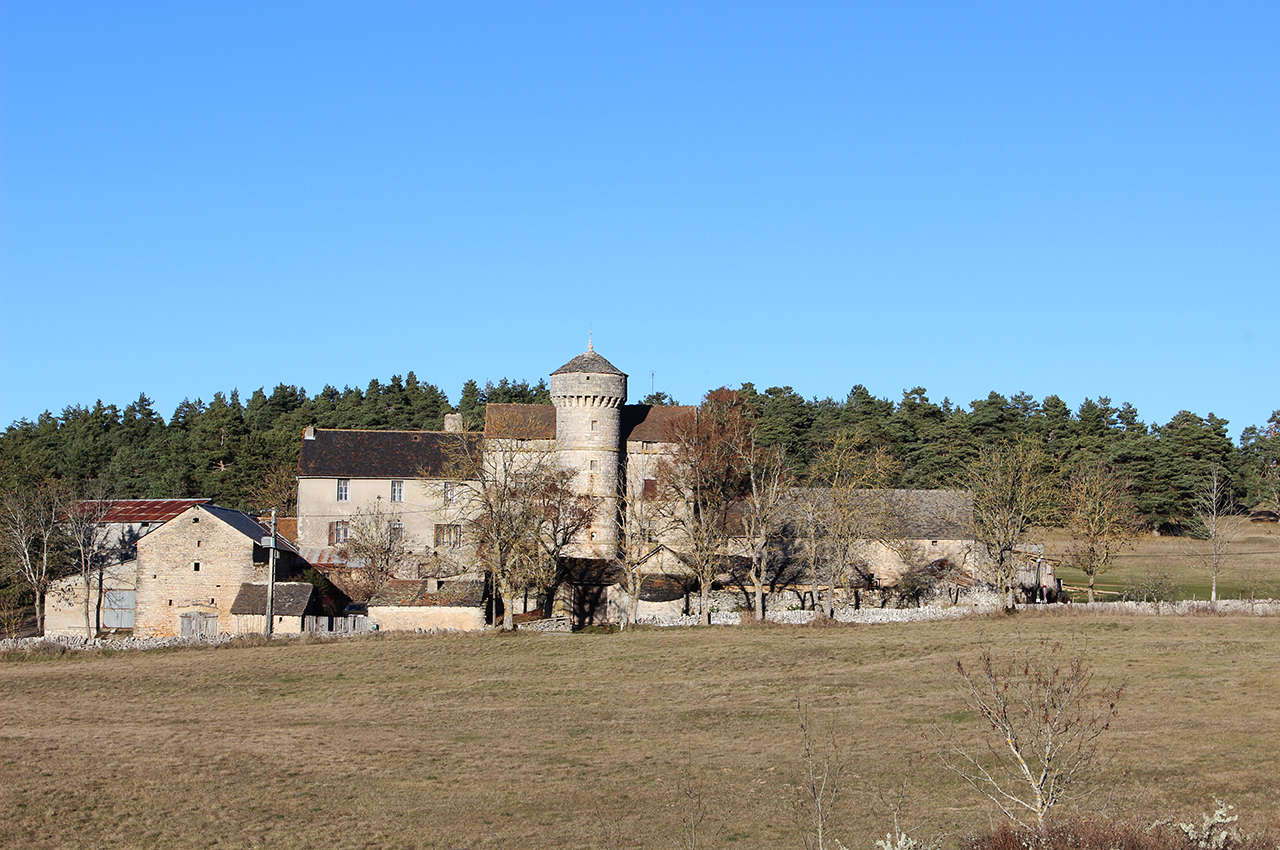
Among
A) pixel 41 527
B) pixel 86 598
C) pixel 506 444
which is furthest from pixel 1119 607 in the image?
pixel 41 527

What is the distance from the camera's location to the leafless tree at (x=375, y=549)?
197 feet

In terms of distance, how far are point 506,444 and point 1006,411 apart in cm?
5641

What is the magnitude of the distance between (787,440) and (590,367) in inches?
1468

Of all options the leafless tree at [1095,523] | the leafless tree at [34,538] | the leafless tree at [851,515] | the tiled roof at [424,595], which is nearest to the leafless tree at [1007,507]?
the leafless tree at [1095,523]

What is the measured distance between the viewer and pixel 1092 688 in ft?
107

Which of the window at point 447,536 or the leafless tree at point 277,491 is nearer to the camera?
the window at point 447,536

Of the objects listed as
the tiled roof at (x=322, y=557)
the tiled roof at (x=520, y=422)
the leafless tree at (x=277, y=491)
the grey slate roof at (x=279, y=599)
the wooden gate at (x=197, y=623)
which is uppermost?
the tiled roof at (x=520, y=422)

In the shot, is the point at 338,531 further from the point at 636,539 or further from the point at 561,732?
the point at 561,732

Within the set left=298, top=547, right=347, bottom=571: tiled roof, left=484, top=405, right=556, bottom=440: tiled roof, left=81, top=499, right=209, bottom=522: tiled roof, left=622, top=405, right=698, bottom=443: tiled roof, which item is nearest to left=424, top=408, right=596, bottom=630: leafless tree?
left=484, top=405, right=556, bottom=440: tiled roof

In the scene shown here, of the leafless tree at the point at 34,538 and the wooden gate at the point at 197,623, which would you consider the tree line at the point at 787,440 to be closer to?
the leafless tree at the point at 34,538

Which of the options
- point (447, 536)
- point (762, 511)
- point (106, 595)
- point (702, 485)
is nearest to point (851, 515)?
point (762, 511)

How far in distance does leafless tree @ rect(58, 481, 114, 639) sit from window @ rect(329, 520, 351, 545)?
456 inches

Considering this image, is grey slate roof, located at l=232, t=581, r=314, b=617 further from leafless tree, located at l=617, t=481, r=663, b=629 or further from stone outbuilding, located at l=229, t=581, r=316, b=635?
leafless tree, located at l=617, t=481, r=663, b=629

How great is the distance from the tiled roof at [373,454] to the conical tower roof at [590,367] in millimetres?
7056
